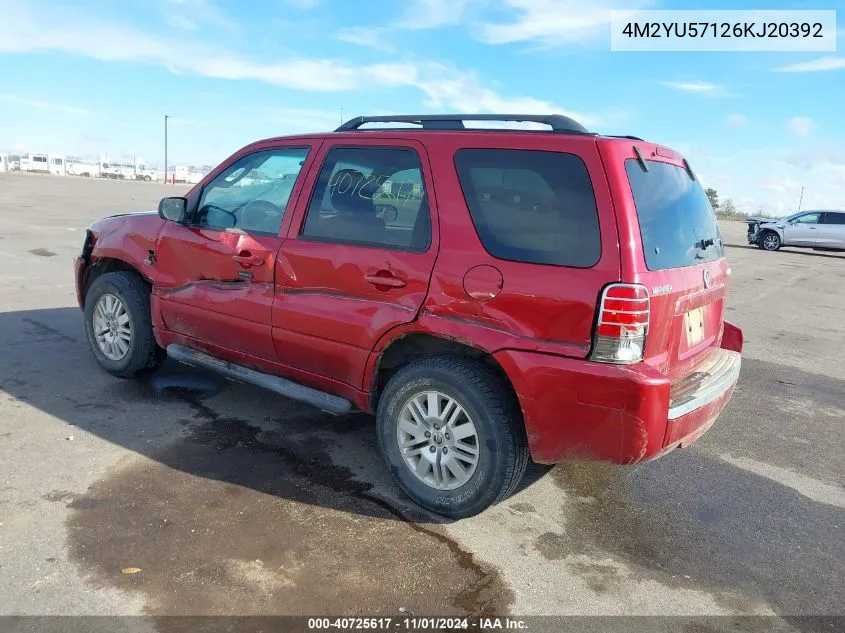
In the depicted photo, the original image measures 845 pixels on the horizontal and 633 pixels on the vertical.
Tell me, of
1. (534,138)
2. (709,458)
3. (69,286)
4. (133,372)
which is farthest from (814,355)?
(69,286)

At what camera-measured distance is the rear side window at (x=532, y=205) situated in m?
2.91

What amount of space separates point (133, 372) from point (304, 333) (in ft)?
6.15

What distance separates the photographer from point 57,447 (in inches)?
151

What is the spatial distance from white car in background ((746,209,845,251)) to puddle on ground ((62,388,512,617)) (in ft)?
81.5

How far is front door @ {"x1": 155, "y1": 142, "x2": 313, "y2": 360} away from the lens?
13.1ft

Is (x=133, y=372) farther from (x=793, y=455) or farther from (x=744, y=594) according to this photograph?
(x=793, y=455)

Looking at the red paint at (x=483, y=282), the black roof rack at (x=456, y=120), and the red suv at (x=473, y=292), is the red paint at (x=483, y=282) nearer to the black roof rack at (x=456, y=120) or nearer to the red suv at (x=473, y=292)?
the red suv at (x=473, y=292)

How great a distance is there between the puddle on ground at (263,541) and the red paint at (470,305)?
0.60 m

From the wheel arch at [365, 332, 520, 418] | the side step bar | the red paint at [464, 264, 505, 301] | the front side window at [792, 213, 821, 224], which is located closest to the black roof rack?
the red paint at [464, 264, 505, 301]

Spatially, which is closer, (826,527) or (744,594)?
(744,594)

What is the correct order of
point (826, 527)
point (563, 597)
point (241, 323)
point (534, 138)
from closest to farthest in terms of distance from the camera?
point (563, 597) → point (534, 138) → point (826, 527) → point (241, 323)

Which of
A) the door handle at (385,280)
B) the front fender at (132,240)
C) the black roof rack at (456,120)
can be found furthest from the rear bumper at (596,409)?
the front fender at (132,240)

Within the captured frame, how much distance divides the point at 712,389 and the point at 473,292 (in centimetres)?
134

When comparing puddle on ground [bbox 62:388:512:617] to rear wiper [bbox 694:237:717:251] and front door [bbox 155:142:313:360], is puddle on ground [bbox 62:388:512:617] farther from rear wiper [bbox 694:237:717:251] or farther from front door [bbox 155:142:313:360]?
rear wiper [bbox 694:237:717:251]
